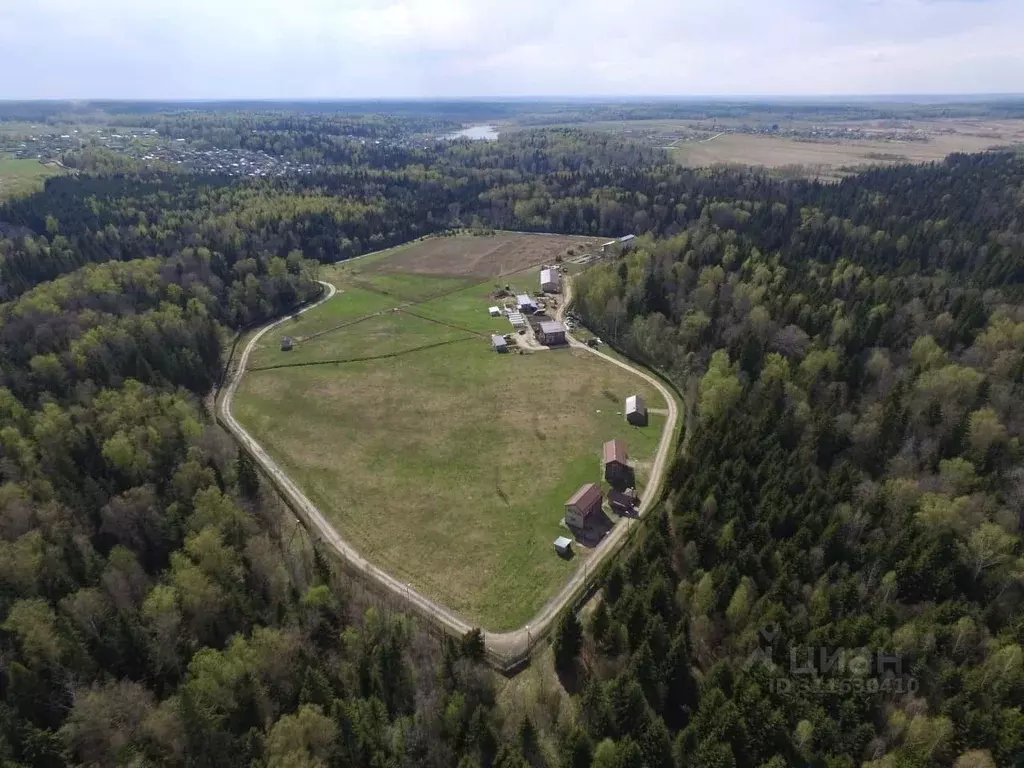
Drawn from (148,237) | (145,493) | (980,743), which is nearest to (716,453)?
(980,743)

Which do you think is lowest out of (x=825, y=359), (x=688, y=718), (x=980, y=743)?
(x=688, y=718)

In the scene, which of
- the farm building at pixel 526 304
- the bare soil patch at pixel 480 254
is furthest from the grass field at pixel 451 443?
the bare soil patch at pixel 480 254

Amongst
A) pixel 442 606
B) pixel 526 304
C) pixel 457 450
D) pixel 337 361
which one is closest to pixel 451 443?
pixel 457 450

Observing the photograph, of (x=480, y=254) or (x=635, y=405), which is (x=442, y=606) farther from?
(x=480, y=254)

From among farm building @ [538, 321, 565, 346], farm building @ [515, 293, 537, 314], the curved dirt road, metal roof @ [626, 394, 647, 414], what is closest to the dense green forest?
the curved dirt road

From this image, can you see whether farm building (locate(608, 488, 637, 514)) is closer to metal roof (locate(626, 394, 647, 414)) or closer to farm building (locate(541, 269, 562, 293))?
metal roof (locate(626, 394, 647, 414))

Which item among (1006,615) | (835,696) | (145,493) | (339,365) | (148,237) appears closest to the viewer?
(835,696)

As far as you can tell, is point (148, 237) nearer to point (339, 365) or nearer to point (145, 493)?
point (339, 365)
